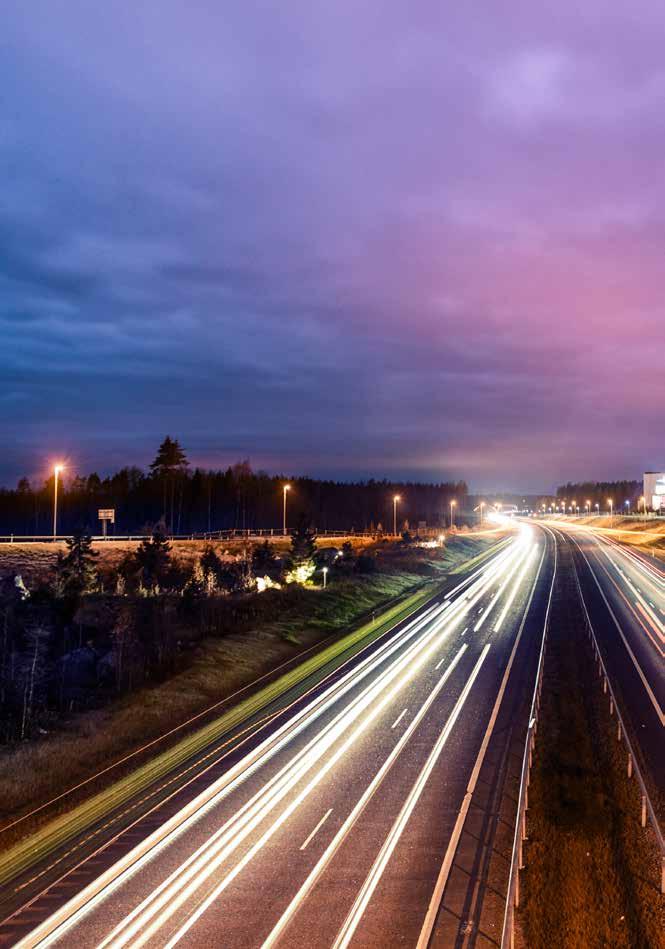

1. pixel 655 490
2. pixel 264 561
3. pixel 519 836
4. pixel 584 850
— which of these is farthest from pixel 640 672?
pixel 655 490

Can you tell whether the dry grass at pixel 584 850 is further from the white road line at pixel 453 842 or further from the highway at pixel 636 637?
the white road line at pixel 453 842

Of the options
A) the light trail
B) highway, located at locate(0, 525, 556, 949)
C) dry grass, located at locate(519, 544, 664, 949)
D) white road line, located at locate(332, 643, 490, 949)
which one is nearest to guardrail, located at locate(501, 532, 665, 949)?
dry grass, located at locate(519, 544, 664, 949)

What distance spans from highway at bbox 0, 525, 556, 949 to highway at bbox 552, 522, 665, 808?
476 cm

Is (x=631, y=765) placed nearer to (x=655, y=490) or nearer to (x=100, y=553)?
(x=100, y=553)

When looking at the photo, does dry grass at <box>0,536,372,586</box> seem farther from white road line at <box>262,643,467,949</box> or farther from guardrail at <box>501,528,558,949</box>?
guardrail at <box>501,528,558,949</box>

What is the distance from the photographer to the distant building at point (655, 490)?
181 meters

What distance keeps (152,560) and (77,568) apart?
8.53 metres

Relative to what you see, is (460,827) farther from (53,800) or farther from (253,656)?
(253,656)

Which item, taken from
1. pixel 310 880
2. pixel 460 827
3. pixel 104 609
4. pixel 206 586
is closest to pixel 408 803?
pixel 460 827

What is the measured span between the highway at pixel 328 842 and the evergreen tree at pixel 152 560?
120 feet

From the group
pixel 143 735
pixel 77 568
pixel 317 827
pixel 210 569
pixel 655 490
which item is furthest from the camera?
pixel 655 490

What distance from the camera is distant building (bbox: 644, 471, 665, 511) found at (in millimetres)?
180875

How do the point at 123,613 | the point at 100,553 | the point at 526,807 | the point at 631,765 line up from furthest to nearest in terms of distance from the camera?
the point at 100,553 < the point at 123,613 < the point at 631,765 < the point at 526,807

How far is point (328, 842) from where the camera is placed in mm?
18203
